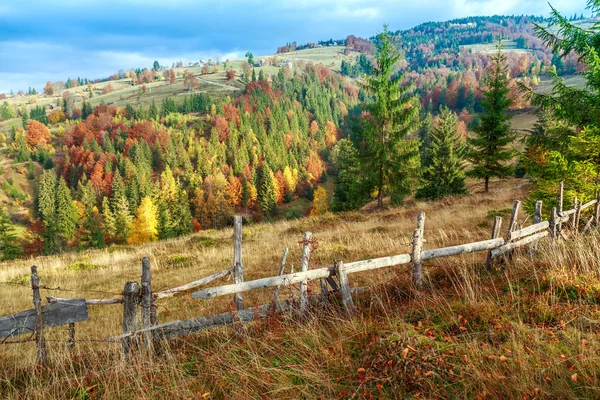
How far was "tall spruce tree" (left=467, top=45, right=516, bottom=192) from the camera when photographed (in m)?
24.9

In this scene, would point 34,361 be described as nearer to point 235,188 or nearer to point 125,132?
point 235,188

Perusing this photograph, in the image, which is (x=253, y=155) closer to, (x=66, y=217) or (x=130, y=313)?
(x=66, y=217)

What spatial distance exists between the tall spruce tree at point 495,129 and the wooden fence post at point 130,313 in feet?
89.6

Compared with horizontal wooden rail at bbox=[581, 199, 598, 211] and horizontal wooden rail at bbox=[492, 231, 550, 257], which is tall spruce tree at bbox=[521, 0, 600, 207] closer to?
horizontal wooden rail at bbox=[581, 199, 598, 211]

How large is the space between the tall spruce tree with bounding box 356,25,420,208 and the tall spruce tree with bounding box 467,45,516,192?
24.7 feet

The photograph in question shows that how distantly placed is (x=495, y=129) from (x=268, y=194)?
69399mm

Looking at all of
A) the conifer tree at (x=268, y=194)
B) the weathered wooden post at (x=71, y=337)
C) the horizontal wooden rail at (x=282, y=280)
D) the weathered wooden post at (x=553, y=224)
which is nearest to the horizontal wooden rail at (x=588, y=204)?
the weathered wooden post at (x=553, y=224)

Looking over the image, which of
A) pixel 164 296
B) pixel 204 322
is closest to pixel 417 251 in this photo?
pixel 204 322

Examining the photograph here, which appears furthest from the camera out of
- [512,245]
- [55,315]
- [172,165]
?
[172,165]

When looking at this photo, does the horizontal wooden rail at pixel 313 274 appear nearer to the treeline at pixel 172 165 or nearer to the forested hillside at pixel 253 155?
the forested hillside at pixel 253 155

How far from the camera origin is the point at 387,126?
2202 cm

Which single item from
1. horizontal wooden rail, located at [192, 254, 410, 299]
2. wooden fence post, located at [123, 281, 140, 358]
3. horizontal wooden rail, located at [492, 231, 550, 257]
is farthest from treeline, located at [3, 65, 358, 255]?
horizontal wooden rail, located at [492, 231, 550, 257]

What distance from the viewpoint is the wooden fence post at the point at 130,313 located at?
190 inches

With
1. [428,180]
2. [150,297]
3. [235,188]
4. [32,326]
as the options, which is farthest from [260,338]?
[235,188]
